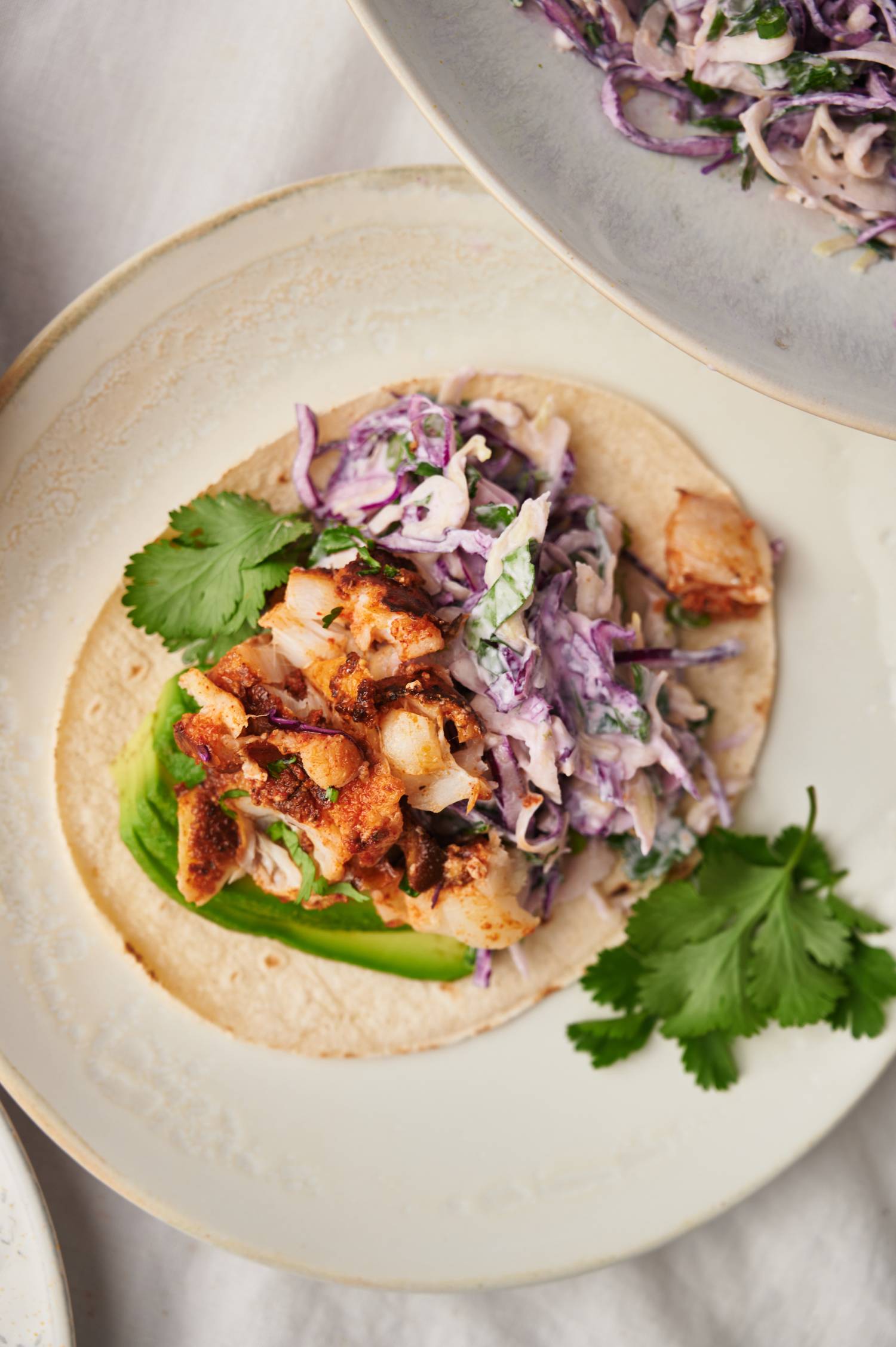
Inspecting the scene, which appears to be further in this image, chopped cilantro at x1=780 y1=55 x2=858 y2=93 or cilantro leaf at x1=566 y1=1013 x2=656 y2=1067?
cilantro leaf at x1=566 y1=1013 x2=656 y2=1067

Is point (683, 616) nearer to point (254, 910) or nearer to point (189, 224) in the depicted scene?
point (254, 910)

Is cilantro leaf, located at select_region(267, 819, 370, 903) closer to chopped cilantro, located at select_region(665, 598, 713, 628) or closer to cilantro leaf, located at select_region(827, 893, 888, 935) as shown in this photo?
chopped cilantro, located at select_region(665, 598, 713, 628)

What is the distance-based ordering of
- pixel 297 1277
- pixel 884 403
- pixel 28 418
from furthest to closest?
1. pixel 297 1277
2. pixel 28 418
3. pixel 884 403

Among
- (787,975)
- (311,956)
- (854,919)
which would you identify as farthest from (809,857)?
(311,956)

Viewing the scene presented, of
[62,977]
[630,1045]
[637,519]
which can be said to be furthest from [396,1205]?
[637,519]

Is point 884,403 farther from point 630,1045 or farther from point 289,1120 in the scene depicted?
point 289,1120

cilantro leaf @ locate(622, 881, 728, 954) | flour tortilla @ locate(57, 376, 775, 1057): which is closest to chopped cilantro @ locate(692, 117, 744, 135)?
flour tortilla @ locate(57, 376, 775, 1057)
